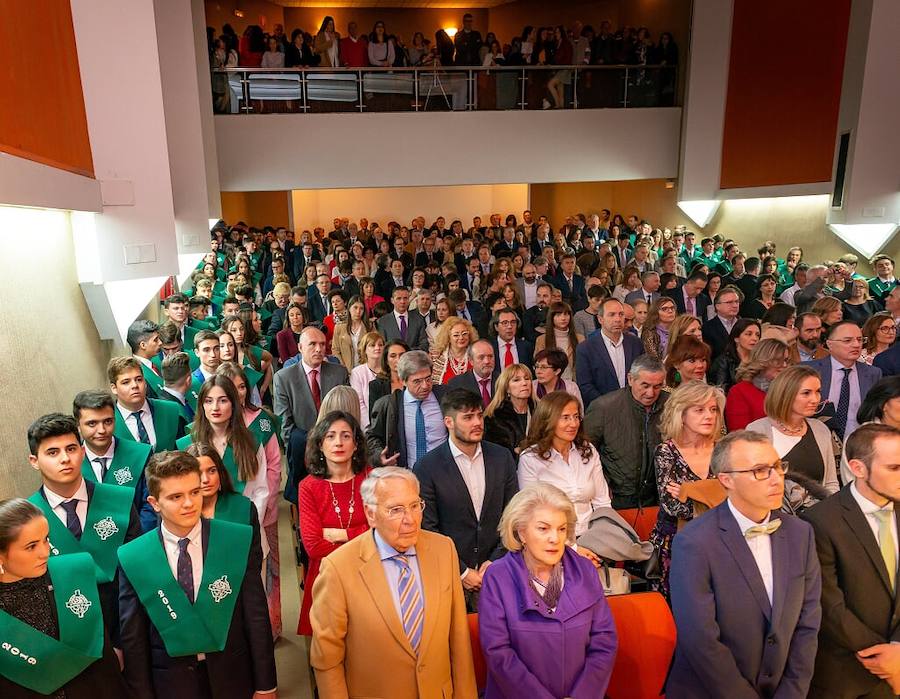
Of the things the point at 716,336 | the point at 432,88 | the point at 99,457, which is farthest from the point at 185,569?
the point at 432,88

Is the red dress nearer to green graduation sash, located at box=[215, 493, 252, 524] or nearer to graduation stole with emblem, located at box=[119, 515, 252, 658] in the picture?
green graduation sash, located at box=[215, 493, 252, 524]

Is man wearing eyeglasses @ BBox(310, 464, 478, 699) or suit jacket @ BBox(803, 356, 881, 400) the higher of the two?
suit jacket @ BBox(803, 356, 881, 400)

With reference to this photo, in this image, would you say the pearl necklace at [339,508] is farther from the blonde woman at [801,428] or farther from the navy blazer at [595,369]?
the navy blazer at [595,369]

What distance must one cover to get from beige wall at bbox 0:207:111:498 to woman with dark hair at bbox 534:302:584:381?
380cm

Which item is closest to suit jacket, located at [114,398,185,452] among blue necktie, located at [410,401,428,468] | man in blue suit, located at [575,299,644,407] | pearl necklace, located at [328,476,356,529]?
pearl necklace, located at [328,476,356,529]

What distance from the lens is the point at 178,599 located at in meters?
2.62

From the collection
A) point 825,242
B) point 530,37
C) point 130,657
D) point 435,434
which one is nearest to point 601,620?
point 130,657

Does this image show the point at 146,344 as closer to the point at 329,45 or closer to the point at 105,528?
the point at 105,528

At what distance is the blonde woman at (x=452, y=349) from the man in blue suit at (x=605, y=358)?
0.93 m

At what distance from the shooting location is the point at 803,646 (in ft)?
8.70

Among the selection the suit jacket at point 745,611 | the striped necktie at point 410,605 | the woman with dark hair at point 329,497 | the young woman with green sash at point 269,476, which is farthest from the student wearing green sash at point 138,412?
the suit jacket at point 745,611

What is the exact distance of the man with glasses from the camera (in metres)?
4.61

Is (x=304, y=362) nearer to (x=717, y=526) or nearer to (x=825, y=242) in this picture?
(x=717, y=526)

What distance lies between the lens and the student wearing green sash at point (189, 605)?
2.62m
